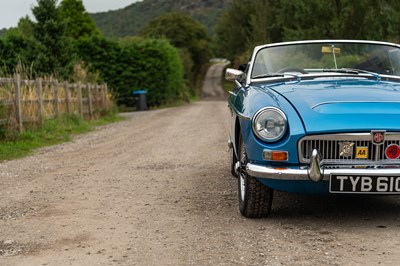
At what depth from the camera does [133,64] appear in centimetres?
3033

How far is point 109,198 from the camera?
5570 millimetres

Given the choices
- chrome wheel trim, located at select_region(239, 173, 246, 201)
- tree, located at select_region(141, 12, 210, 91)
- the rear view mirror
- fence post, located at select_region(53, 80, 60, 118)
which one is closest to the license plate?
chrome wheel trim, located at select_region(239, 173, 246, 201)

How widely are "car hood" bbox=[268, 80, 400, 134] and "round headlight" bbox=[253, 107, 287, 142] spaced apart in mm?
152

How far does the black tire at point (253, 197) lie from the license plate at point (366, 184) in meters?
0.58

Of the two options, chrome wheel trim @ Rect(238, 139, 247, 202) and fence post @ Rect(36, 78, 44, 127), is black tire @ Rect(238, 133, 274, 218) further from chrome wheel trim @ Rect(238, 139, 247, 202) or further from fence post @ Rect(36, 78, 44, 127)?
fence post @ Rect(36, 78, 44, 127)

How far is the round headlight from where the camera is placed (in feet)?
13.8

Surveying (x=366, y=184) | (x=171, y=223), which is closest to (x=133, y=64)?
(x=171, y=223)

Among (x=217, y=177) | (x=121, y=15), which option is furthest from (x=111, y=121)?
(x=121, y=15)

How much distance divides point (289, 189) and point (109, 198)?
2071mm

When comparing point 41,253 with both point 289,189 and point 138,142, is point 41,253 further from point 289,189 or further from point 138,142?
point 138,142

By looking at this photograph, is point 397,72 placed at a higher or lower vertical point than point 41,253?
higher

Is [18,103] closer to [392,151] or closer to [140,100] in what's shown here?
[392,151]

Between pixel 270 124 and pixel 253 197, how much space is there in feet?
1.98

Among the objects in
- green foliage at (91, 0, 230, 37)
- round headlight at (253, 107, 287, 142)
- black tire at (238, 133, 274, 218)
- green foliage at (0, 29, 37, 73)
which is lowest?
black tire at (238, 133, 274, 218)
